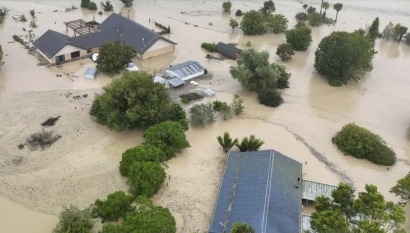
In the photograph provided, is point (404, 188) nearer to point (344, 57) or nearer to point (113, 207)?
point (113, 207)

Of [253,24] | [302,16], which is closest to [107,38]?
[253,24]

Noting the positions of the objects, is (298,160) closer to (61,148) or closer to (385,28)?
(61,148)

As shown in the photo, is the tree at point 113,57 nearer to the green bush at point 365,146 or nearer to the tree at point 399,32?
the green bush at point 365,146

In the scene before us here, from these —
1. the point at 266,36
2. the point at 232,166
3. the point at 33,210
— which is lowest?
the point at 33,210

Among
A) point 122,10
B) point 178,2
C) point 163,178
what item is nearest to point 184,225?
point 163,178

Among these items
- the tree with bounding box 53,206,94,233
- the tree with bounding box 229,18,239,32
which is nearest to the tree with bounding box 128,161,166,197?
the tree with bounding box 53,206,94,233
